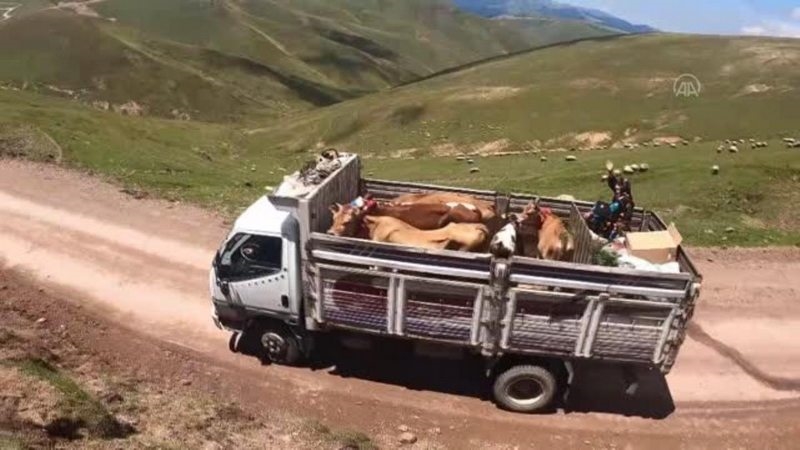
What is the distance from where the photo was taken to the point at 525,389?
42.8 ft

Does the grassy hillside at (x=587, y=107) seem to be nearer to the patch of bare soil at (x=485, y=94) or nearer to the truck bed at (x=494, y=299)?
the patch of bare soil at (x=485, y=94)

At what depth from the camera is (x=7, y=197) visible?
73.6 ft

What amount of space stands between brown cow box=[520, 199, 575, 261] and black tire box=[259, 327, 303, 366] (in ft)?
15.6

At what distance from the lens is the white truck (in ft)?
39.0

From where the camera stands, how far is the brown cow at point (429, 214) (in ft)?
45.8

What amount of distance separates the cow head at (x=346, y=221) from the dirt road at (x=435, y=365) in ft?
9.31

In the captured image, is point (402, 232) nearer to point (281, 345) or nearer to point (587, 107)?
point (281, 345)

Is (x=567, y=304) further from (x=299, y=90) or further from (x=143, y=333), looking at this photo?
(x=299, y=90)

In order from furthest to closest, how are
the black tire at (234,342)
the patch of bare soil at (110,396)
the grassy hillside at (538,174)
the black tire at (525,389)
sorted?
the grassy hillside at (538,174) → the black tire at (234,342) → the black tire at (525,389) → the patch of bare soil at (110,396)

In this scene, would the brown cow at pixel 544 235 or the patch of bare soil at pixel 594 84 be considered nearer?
the brown cow at pixel 544 235

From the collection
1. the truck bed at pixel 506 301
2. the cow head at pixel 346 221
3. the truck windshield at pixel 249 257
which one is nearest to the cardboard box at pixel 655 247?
the truck bed at pixel 506 301

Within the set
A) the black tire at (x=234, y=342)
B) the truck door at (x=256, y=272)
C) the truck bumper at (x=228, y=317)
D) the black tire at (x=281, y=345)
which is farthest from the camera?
the black tire at (x=234, y=342)

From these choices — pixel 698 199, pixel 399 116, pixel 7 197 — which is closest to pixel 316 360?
pixel 7 197

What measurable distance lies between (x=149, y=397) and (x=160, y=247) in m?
8.05
